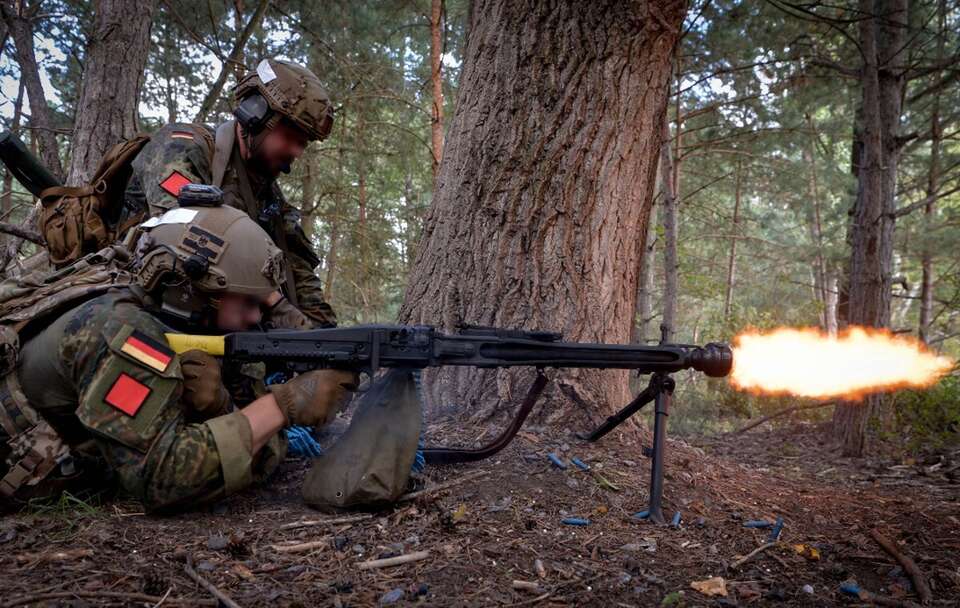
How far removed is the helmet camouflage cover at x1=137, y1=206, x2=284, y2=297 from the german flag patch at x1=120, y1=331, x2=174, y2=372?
0.30 m

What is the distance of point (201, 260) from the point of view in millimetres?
2885

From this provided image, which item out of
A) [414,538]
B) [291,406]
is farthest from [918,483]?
[291,406]

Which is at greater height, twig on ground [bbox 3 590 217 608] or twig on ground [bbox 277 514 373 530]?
twig on ground [bbox 277 514 373 530]

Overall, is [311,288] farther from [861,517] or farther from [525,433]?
[861,517]

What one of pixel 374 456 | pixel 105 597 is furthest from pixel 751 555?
pixel 105 597

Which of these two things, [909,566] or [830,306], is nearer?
[909,566]

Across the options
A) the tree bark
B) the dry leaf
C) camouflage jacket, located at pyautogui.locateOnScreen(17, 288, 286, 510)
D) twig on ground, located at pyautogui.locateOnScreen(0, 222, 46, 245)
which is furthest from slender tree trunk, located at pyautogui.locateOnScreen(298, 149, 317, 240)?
the dry leaf

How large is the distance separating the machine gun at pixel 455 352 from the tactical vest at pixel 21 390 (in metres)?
0.62

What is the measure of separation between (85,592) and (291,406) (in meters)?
1.13

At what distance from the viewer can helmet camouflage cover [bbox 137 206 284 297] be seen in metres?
2.88

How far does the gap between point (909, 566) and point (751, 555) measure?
747mm

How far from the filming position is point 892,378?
7.46 meters

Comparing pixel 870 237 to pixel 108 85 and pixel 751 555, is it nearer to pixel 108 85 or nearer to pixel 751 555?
pixel 751 555

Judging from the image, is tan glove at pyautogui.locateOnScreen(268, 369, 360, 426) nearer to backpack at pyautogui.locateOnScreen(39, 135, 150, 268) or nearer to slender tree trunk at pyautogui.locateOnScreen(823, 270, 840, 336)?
backpack at pyautogui.locateOnScreen(39, 135, 150, 268)
